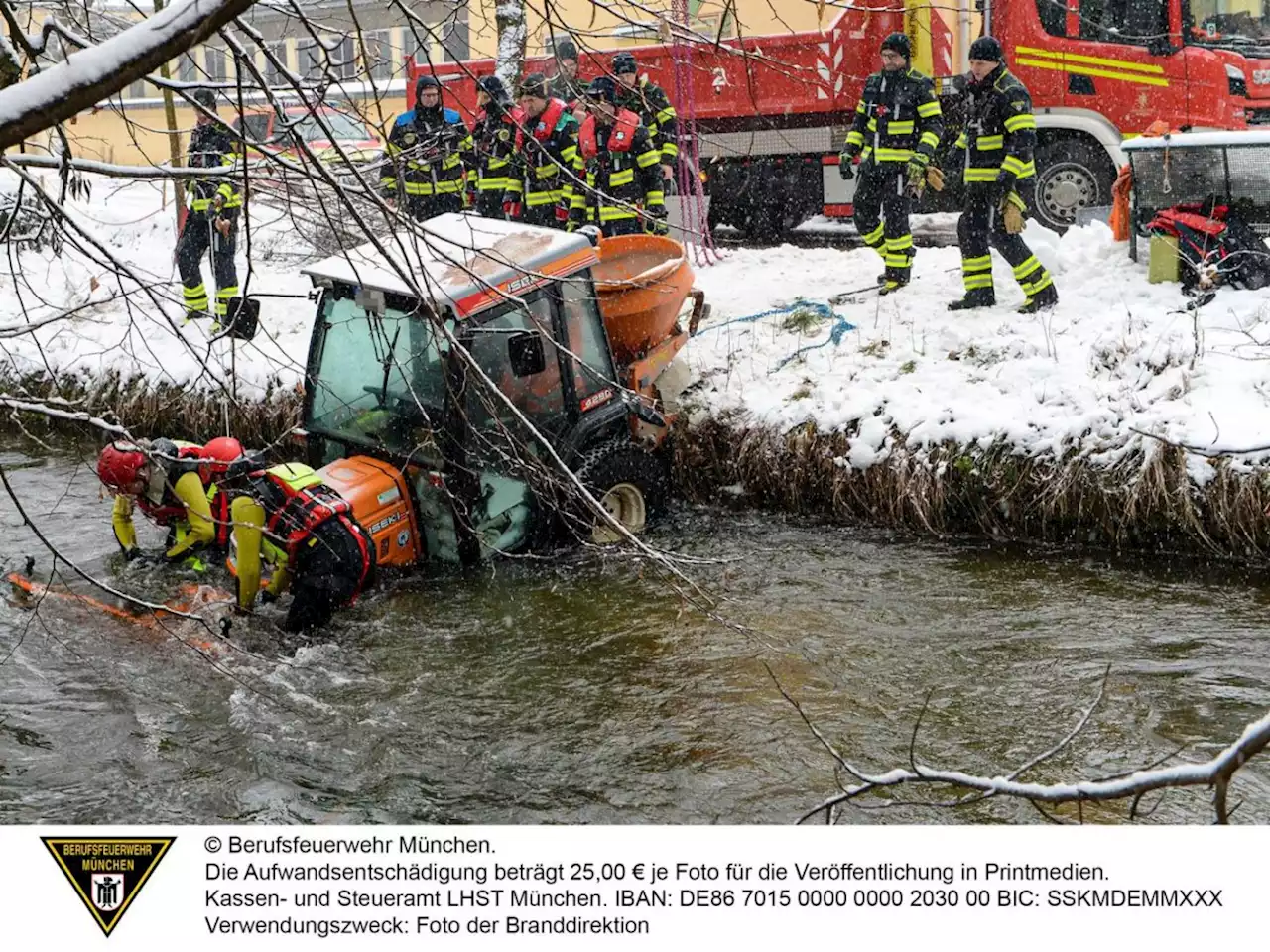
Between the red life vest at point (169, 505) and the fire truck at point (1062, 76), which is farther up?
the fire truck at point (1062, 76)

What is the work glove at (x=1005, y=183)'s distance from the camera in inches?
320

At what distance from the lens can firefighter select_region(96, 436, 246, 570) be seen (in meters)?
5.75

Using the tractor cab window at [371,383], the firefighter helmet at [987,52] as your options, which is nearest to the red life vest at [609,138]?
the firefighter helmet at [987,52]

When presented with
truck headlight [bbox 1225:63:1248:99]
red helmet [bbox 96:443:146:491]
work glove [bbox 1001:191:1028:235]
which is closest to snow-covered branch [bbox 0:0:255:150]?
red helmet [bbox 96:443:146:491]

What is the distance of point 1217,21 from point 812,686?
845cm

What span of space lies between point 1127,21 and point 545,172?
5260 mm

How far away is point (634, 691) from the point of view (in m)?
5.64

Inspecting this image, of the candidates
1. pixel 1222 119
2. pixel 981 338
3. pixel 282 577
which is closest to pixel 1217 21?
pixel 1222 119

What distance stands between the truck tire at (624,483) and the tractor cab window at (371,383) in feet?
2.77
